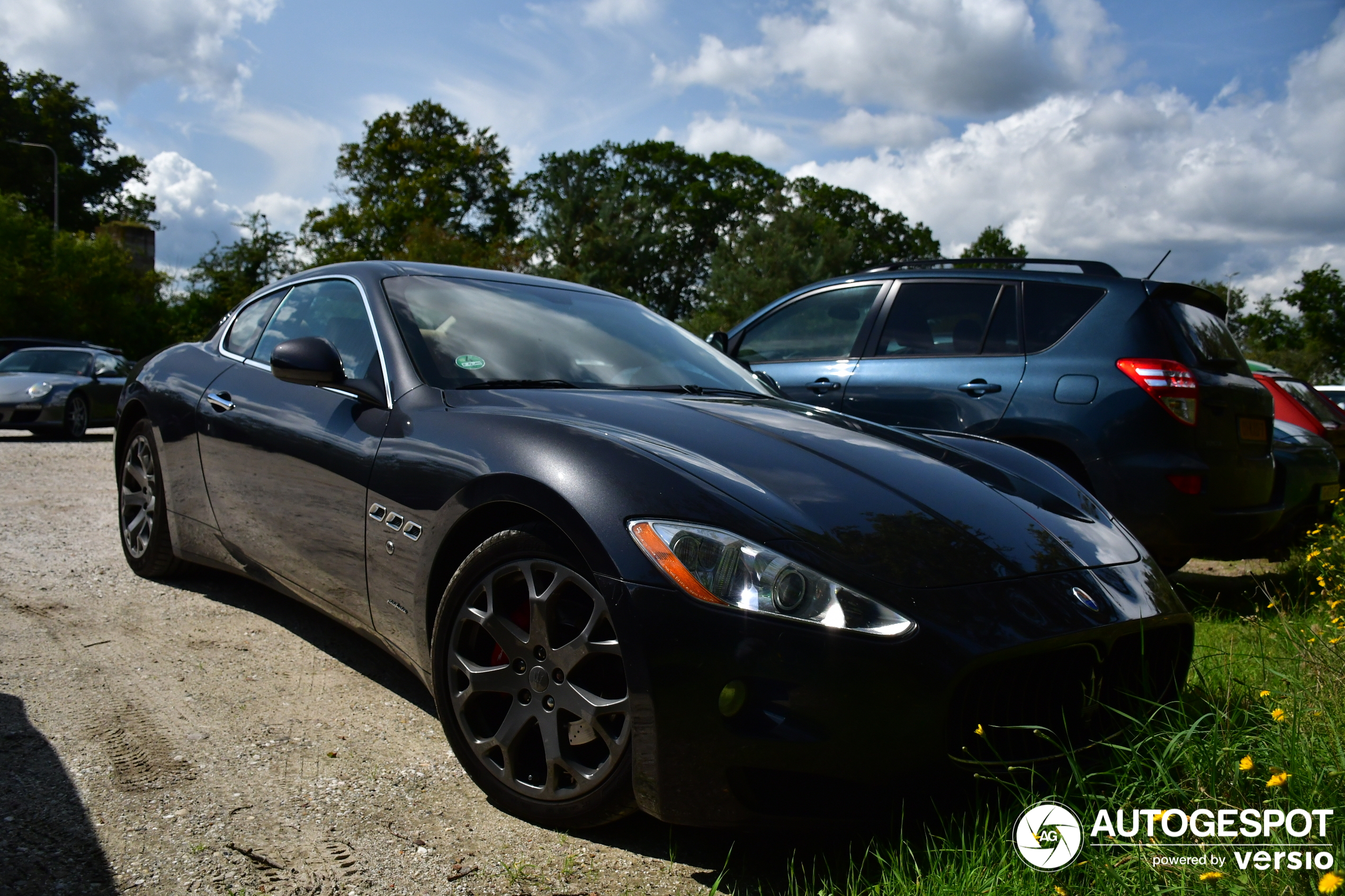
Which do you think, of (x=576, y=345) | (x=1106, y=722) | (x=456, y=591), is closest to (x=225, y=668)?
(x=456, y=591)

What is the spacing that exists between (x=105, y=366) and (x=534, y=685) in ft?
48.4

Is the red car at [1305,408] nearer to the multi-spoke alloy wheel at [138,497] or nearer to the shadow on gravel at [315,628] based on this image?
the shadow on gravel at [315,628]

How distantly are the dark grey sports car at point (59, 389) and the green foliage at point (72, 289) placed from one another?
1396 cm

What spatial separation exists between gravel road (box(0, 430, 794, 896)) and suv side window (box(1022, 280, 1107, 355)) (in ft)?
11.1

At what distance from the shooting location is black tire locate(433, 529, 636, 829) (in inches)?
84.1

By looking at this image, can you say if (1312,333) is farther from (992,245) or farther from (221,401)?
(221,401)

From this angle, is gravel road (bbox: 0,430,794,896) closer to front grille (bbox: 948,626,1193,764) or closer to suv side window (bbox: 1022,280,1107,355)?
front grille (bbox: 948,626,1193,764)

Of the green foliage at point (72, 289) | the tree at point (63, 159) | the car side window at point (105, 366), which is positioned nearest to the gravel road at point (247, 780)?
the car side window at point (105, 366)

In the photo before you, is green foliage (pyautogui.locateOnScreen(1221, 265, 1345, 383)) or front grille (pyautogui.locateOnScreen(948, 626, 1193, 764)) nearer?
front grille (pyautogui.locateOnScreen(948, 626, 1193, 764))

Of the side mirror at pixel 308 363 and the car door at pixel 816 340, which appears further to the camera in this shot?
the car door at pixel 816 340

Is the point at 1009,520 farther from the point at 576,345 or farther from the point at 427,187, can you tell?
the point at 427,187

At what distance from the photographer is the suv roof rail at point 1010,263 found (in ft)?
16.0

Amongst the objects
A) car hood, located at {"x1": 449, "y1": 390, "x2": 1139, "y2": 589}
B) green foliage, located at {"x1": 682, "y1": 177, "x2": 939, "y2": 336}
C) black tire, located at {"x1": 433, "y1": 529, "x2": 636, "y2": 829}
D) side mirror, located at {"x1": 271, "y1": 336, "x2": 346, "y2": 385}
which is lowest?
black tire, located at {"x1": 433, "y1": 529, "x2": 636, "y2": 829}

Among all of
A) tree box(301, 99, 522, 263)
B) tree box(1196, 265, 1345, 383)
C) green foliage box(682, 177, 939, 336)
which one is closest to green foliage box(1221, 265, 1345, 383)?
tree box(1196, 265, 1345, 383)
